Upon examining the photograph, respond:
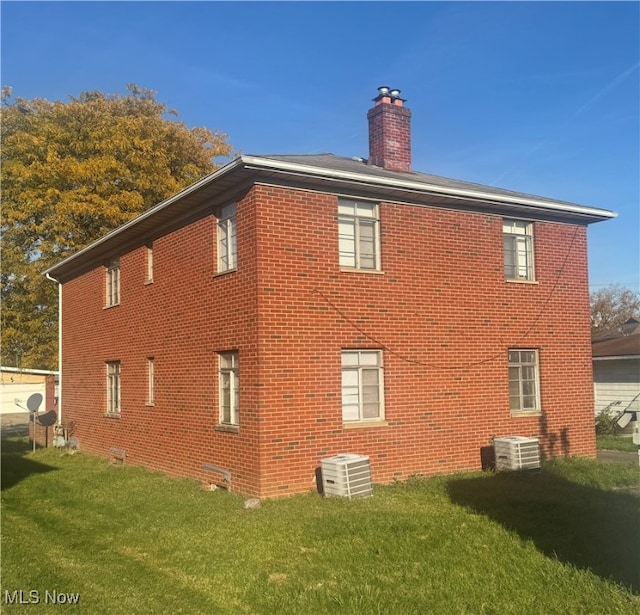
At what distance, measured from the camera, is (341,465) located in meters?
10.7

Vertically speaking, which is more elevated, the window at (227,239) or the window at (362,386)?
the window at (227,239)

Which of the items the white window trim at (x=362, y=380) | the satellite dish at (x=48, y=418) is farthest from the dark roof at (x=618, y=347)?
the satellite dish at (x=48, y=418)

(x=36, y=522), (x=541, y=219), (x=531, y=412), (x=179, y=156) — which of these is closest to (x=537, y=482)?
(x=531, y=412)

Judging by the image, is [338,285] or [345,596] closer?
[345,596]

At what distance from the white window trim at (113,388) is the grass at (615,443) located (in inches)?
489

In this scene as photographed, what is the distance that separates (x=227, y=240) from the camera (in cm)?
1277

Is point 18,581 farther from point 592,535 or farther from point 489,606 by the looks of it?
point 592,535

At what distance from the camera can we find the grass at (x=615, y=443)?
17625mm

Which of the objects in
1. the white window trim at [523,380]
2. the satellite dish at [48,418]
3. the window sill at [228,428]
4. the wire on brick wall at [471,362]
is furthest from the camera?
the satellite dish at [48,418]

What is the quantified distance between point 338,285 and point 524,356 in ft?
15.7

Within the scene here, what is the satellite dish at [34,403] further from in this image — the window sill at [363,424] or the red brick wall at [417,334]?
the window sill at [363,424]

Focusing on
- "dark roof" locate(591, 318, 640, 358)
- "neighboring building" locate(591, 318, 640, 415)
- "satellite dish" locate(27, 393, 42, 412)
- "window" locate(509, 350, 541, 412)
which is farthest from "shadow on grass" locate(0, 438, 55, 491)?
"dark roof" locate(591, 318, 640, 358)

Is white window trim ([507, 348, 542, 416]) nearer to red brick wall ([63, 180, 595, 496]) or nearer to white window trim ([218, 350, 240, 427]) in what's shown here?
red brick wall ([63, 180, 595, 496])

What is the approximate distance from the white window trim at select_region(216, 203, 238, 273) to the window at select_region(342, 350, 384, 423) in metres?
2.66
